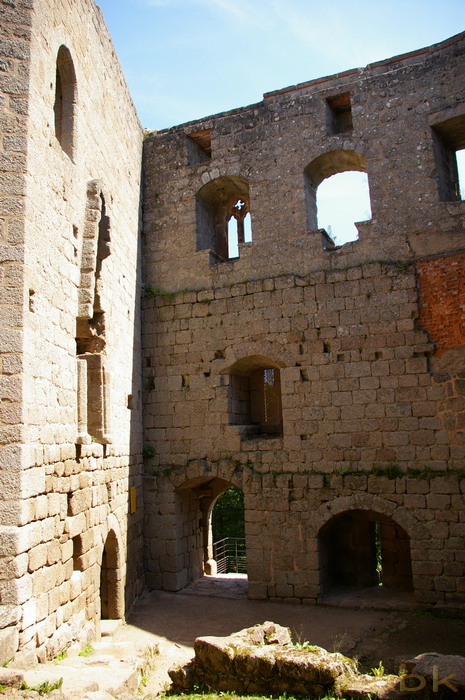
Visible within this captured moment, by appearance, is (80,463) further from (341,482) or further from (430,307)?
(430,307)

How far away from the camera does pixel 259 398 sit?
1112 cm

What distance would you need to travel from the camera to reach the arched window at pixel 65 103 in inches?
293

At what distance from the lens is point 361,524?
10.3 meters

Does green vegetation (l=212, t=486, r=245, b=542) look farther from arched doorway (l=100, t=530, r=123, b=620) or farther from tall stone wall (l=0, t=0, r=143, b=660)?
arched doorway (l=100, t=530, r=123, b=620)

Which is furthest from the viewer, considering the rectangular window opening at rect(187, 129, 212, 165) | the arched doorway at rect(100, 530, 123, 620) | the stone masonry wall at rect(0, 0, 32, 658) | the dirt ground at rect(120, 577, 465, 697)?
the rectangular window opening at rect(187, 129, 212, 165)

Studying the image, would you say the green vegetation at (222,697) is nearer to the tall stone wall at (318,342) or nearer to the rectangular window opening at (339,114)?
the tall stone wall at (318,342)

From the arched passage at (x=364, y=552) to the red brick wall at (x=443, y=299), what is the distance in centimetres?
318

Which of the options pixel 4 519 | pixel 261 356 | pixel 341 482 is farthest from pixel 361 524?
pixel 4 519

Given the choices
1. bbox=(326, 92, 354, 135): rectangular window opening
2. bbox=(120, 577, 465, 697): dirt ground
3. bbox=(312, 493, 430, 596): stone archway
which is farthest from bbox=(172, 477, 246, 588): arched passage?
bbox=(326, 92, 354, 135): rectangular window opening

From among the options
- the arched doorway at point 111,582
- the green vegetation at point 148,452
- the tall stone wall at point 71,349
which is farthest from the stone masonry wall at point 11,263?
the green vegetation at point 148,452

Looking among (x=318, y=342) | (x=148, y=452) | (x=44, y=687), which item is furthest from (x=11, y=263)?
(x=148, y=452)

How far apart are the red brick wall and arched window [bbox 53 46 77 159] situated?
5500 mm

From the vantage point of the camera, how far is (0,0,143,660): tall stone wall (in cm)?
567

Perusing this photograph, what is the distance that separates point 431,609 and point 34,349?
6586 mm
